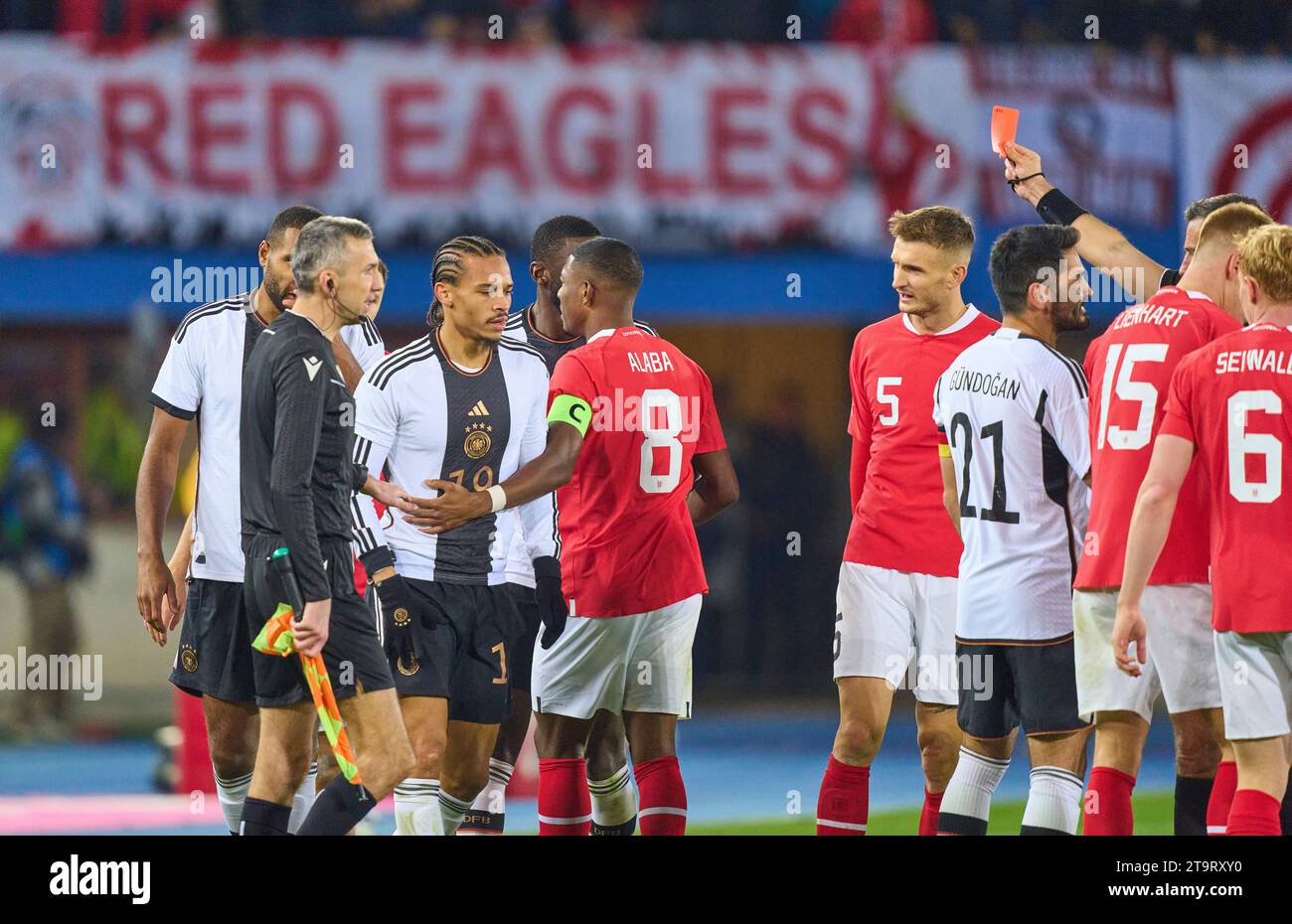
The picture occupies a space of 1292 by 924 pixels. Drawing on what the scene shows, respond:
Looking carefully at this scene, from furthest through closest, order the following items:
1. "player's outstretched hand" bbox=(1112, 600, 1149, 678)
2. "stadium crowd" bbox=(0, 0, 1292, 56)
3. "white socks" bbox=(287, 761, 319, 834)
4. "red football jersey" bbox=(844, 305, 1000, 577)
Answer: "stadium crowd" bbox=(0, 0, 1292, 56), "red football jersey" bbox=(844, 305, 1000, 577), "white socks" bbox=(287, 761, 319, 834), "player's outstretched hand" bbox=(1112, 600, 1149, 678)

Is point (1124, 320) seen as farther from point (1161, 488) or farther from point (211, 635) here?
point (211, 635)

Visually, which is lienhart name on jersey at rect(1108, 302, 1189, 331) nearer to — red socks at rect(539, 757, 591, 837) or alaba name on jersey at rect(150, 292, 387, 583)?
red socks at rect(539, 757, 591, 837)

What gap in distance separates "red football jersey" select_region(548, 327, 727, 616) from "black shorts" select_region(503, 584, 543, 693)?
0.40m

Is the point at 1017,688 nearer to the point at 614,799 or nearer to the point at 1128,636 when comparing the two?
the point at 1128,636

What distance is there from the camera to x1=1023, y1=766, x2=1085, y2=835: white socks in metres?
5.61

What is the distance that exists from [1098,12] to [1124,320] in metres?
8.44

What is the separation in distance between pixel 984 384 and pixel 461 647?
6.18 feet

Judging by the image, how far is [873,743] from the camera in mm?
6211

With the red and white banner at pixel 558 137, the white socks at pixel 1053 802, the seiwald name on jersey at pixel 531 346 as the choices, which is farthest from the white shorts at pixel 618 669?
the red and white banner at pixel 558 137

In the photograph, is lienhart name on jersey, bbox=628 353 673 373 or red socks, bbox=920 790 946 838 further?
red socks, bbox=920 790 946 838

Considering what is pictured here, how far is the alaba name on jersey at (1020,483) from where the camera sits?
574 centimetres

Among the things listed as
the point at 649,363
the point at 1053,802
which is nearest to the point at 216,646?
the point at 649,363

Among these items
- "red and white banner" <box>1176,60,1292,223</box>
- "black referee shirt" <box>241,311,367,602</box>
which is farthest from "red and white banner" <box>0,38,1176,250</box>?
"black referee shirt" <box>241,311,367,602</box>

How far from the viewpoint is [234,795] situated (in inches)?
239
